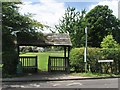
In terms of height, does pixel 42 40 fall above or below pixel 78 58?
above

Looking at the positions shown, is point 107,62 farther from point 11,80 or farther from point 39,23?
point 11,80

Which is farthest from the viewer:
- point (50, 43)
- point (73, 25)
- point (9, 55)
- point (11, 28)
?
point (73, 25)

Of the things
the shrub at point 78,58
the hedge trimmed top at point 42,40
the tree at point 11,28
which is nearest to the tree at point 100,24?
the hedge trimmed top at point 42,40

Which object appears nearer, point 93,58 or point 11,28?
point 11,28

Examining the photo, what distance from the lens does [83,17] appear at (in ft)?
163

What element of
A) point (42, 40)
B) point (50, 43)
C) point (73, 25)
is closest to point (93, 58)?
point (50, 43)

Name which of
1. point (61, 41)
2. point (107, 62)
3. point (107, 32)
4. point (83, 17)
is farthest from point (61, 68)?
point (107, 32)

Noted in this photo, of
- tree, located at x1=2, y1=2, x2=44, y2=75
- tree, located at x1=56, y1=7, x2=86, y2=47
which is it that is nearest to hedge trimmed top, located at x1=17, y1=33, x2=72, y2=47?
tree, located at x1=2, y1=2, x2=44, y2=75

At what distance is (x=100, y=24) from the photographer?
53469mm

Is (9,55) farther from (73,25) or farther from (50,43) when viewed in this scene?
(73,25)

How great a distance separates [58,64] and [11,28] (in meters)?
4.38

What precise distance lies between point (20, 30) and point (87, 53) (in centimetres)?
497

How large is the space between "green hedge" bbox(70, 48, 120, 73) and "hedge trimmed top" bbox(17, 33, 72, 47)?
1.00 m

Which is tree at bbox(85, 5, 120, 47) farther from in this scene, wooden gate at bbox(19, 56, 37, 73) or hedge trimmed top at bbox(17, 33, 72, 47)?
wooden gate at bbox(19, 56, 37, 73)
